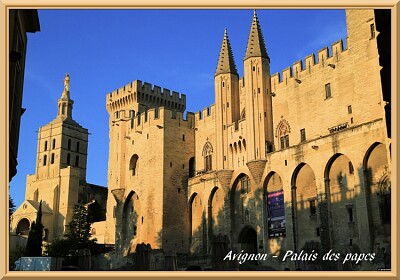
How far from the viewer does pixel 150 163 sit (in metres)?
43.6

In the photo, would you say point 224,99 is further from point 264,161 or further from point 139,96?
point 139,96

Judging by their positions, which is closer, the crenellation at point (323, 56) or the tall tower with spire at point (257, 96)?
the crenellation at point (323, 56)

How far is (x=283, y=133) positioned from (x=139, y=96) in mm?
19374

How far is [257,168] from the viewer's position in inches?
1399

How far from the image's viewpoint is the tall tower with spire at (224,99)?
40.5 meters

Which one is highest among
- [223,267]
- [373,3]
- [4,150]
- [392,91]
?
[373,3]

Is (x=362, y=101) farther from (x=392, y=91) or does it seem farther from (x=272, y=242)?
(x=392, y=91)

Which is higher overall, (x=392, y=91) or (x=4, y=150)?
(x=392, y=91)

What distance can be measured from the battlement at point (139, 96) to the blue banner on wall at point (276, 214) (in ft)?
70.7

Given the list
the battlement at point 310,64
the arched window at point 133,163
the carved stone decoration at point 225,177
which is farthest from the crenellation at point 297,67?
the arched window at point 133,163

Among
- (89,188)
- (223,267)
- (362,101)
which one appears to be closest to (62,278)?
(223,267)

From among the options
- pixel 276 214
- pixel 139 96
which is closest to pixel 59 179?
pixel 139 96

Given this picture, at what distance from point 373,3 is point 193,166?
3539 cm

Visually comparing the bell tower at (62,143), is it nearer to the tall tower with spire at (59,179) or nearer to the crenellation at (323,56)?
the tall tower with spire at (59,179)
